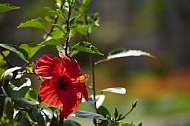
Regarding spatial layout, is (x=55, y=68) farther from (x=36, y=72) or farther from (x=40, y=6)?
(x=40, y=6)

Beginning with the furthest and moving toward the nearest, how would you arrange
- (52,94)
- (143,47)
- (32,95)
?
(143,47), (32,95), (52,94)

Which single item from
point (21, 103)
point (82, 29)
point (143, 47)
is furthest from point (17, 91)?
point (143, 47)

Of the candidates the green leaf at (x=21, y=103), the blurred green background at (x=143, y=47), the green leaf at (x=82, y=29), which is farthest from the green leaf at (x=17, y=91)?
the blurred green background at (x=143, y=47)

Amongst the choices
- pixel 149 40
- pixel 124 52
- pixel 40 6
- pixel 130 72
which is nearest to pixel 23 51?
pixel 124 52

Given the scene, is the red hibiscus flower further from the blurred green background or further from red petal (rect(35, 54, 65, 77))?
the blurred green background

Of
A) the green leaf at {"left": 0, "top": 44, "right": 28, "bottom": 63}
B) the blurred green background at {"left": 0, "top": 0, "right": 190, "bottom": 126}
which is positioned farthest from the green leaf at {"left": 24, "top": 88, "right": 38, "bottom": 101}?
the blurred green background at {"left": 0, "top": 0, "right": 190, "bottom": 126}

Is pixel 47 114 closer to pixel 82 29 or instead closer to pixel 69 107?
pixel 69 107
